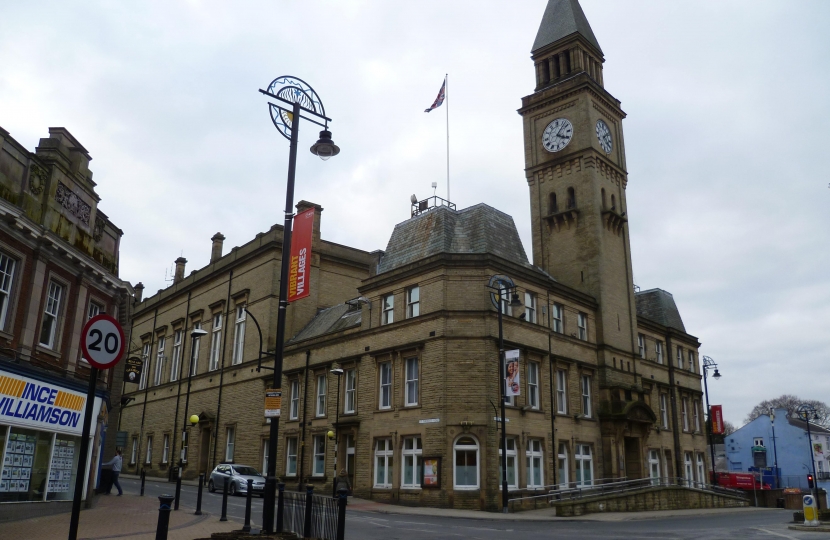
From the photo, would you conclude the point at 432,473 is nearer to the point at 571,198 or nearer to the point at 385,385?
the point at 385,385

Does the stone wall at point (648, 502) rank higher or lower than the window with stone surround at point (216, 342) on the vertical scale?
lower

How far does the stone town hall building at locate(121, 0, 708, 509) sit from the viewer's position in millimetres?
30875

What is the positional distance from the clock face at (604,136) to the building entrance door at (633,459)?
698 inches

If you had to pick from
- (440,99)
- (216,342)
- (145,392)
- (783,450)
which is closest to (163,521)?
(440,99)

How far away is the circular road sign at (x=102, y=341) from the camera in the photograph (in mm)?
8586

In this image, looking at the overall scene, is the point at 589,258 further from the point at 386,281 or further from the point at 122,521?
the point at 122,521

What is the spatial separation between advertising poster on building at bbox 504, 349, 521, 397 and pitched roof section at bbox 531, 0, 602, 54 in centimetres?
2503

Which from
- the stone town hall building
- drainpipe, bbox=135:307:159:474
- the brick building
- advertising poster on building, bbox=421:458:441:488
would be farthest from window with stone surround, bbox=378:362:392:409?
drainpipe, bbox=135:307:159:474

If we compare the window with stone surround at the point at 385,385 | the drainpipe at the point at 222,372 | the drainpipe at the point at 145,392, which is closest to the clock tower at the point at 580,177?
the window with stone surround at the point at 385,385

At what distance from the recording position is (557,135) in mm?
43125

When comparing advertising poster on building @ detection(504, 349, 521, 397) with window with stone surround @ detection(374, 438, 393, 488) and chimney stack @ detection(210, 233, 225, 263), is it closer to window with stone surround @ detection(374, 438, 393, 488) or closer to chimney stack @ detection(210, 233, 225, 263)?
window with stone surround @ detection(374, 438, 393, 488)

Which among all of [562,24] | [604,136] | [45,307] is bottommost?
[45,307]

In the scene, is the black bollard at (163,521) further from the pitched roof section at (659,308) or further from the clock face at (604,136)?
the pitched roof section at (659,308)

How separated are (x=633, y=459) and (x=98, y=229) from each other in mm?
30444
